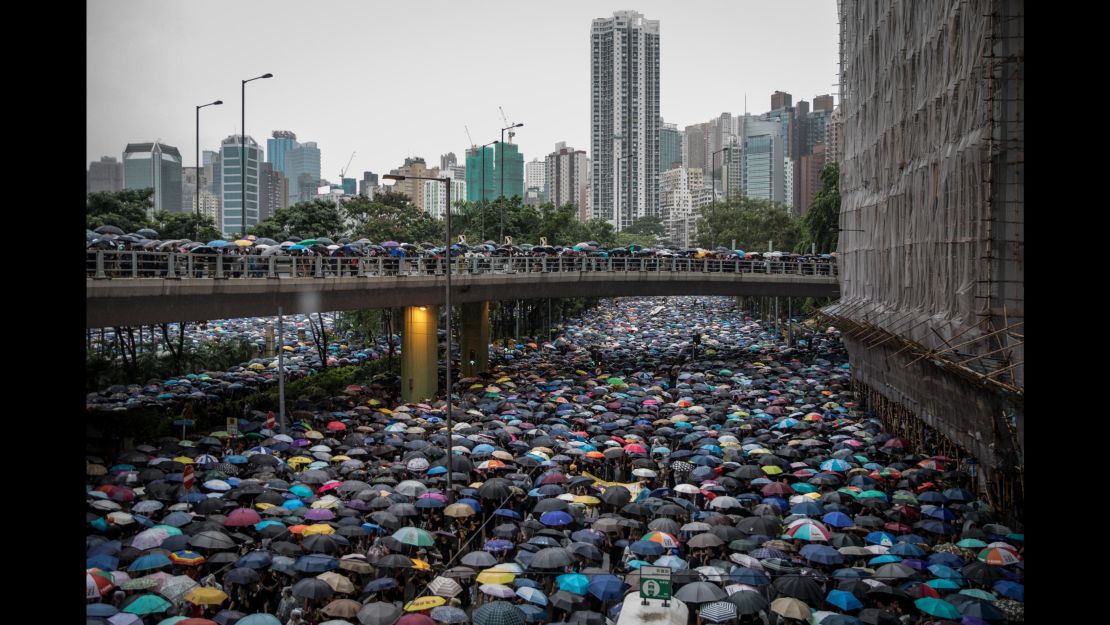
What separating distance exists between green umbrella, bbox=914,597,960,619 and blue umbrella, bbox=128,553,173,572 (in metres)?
11.4

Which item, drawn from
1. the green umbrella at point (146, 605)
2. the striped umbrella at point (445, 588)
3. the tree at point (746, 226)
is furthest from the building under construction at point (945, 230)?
the tree at point (746, 226)

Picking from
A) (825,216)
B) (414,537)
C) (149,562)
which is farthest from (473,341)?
(825,216)

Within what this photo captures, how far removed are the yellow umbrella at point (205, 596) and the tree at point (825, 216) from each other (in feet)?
204

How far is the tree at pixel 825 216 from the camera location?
2849 inches

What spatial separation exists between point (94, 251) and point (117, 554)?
962 cm

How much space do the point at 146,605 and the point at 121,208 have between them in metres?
46.4

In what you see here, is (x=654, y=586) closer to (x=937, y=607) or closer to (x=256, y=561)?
(x=937, y=607)

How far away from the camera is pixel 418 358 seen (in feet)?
130

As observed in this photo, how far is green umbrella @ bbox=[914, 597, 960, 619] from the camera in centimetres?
1393

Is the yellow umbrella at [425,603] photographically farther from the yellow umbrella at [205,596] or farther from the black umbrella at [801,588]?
the black umbrella at [801,588]
